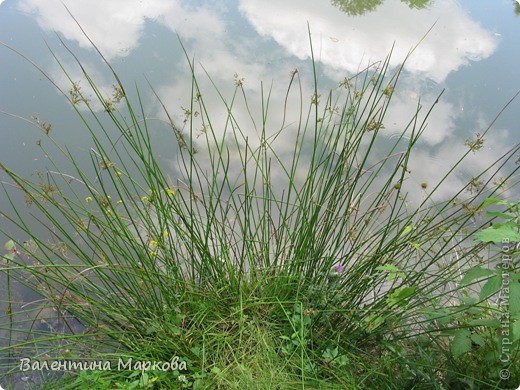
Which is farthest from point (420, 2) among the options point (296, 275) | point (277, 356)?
point (277, 356)

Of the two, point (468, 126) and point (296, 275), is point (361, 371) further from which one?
point (468, 126)

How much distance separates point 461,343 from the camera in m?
1.21

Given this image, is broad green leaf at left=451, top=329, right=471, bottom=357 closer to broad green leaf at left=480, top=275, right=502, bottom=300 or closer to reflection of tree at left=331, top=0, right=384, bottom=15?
broad green leaf at left=480, top=275, right=502, bottom=300

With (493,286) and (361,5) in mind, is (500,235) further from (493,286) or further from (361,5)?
(361,5)

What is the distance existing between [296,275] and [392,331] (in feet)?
1.17

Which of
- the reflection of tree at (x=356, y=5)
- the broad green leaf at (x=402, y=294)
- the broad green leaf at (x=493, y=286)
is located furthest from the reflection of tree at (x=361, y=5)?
the broad green leaf at (x=493, y=286)

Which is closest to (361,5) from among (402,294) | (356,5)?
(356,5)

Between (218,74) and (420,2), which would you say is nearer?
(218,74)

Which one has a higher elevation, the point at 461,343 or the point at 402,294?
the point at 402,294

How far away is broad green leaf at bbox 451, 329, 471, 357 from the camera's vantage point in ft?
3.94

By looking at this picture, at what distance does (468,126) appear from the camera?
2.72 meters

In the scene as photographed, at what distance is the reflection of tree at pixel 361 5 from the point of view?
364cm

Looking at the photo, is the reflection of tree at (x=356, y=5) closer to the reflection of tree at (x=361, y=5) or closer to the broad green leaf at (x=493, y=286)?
the reflection of tree at (x=361, y=5)

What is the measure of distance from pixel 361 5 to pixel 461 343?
10.4 feet
